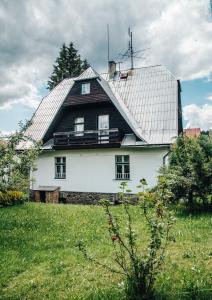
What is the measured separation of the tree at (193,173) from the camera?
36.3ft

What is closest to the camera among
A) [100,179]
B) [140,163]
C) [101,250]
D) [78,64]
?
[101,250]

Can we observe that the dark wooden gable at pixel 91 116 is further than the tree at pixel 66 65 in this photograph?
No

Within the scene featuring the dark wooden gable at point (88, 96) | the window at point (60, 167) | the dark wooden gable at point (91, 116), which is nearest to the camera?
the dark wooden gable at point (91, 116)

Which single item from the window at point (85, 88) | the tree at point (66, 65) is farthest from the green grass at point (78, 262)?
the tree at point (66, 65)

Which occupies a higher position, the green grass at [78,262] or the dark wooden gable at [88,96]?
the dark wooden gable at [88,96]

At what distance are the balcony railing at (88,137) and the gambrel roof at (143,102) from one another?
1223 mm

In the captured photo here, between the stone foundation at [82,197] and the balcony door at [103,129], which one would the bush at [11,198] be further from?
the balcony door at [103,129]

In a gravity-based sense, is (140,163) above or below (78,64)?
below

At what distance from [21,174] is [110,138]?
9.46 meters

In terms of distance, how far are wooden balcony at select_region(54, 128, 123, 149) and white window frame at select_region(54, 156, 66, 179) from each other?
3.62 ft

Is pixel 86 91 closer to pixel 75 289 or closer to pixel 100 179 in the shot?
pixel 100 179

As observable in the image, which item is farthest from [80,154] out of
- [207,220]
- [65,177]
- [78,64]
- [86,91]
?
[78,64]

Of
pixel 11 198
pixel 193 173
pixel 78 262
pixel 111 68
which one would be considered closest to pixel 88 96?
pixel 111 68

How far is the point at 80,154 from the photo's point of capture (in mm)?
20547
